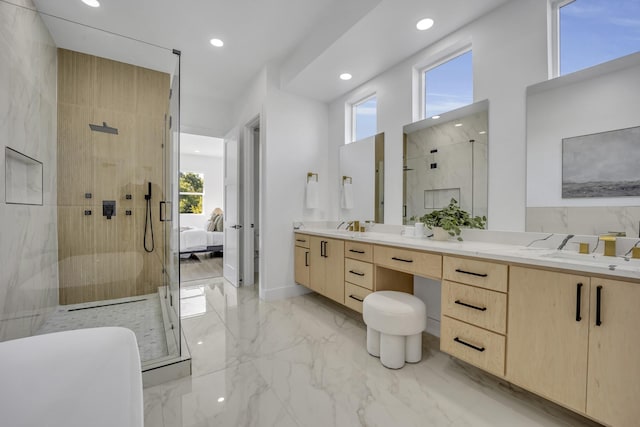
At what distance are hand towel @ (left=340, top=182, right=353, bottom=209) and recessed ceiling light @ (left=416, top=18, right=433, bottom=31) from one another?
5.69ft

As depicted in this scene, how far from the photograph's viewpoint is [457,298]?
1.69 metres

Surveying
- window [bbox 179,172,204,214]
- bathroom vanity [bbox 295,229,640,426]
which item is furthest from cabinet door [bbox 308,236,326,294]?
window [bbox 179,172,204,214]

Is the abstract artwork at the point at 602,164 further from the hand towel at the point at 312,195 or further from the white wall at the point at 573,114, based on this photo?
the hand towel at the point at 312,195

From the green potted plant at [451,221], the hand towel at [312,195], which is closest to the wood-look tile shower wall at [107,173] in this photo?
the hand towel at [312,195]

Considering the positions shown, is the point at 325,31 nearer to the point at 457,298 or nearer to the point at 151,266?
the point at 457,298

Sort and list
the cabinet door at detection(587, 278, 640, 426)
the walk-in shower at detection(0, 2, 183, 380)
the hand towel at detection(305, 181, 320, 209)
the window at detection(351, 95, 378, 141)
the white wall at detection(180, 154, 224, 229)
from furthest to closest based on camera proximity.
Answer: the white wall at detection(180, 154, 224, 229) < the hand towel at detection(305, 181, 320, 209) < the window at detection(351, 95, 378, 141) < the walk-in shower at detection(0, 2, 183, 380) < the cabinet door at detection(587, 278, 640, 426)

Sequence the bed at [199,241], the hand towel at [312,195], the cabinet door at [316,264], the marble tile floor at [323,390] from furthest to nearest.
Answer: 1. the bed at [199,241]
2. the hand towel at [312,195]
3. the cabinet door at [316,264]
4. the marble tile floor at [323,390]

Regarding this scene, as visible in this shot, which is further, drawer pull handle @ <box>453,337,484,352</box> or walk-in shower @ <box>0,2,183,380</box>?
walk-in shower @ <box>0,2,183,380</box>

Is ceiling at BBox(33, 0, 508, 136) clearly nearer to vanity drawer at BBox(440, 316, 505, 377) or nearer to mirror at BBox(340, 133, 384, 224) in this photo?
mirror at BBox(340, 133, 384, 224)

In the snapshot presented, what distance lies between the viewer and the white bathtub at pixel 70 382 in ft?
2.15

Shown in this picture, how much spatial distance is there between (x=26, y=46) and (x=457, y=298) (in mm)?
3766

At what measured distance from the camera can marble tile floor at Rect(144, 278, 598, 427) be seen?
1.40 meters

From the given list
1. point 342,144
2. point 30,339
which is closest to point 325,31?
point 342,144

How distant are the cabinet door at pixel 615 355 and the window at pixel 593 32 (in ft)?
4.59
